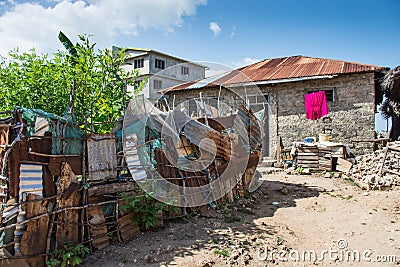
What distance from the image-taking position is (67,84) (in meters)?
5.77

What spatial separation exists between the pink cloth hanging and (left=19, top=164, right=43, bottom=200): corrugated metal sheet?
9841 mm

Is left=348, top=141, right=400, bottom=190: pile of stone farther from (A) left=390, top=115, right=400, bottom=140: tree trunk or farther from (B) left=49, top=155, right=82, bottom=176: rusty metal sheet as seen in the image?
(B) left=49, top=155, right=82, bottom=176: rusty metal sheet

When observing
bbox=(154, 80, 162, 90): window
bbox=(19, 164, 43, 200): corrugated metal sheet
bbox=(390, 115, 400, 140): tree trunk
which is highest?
bbox=(154, 80, 162, 90): window

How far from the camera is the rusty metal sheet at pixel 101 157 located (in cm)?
396

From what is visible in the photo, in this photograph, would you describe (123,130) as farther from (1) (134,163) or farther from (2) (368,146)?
(2) (368,146)

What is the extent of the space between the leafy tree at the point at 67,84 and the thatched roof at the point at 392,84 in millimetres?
8537

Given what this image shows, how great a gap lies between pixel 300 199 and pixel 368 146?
522 cm

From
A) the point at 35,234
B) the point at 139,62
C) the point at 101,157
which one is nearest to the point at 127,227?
the point at 101,157

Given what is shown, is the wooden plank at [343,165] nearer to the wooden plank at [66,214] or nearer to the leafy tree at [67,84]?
the leafy tree at [67,84]

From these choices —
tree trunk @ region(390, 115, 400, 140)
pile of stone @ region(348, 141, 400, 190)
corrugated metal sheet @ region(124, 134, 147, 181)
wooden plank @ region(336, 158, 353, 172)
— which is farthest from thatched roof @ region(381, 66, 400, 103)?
corrugated metal sheet @ region(124, 134, 147, 181)

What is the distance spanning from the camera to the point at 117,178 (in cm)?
426

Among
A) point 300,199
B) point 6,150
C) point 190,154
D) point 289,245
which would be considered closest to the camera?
point 6,150

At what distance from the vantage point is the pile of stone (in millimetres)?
7484

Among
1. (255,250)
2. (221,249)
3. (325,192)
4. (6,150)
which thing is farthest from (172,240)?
(325,192)
